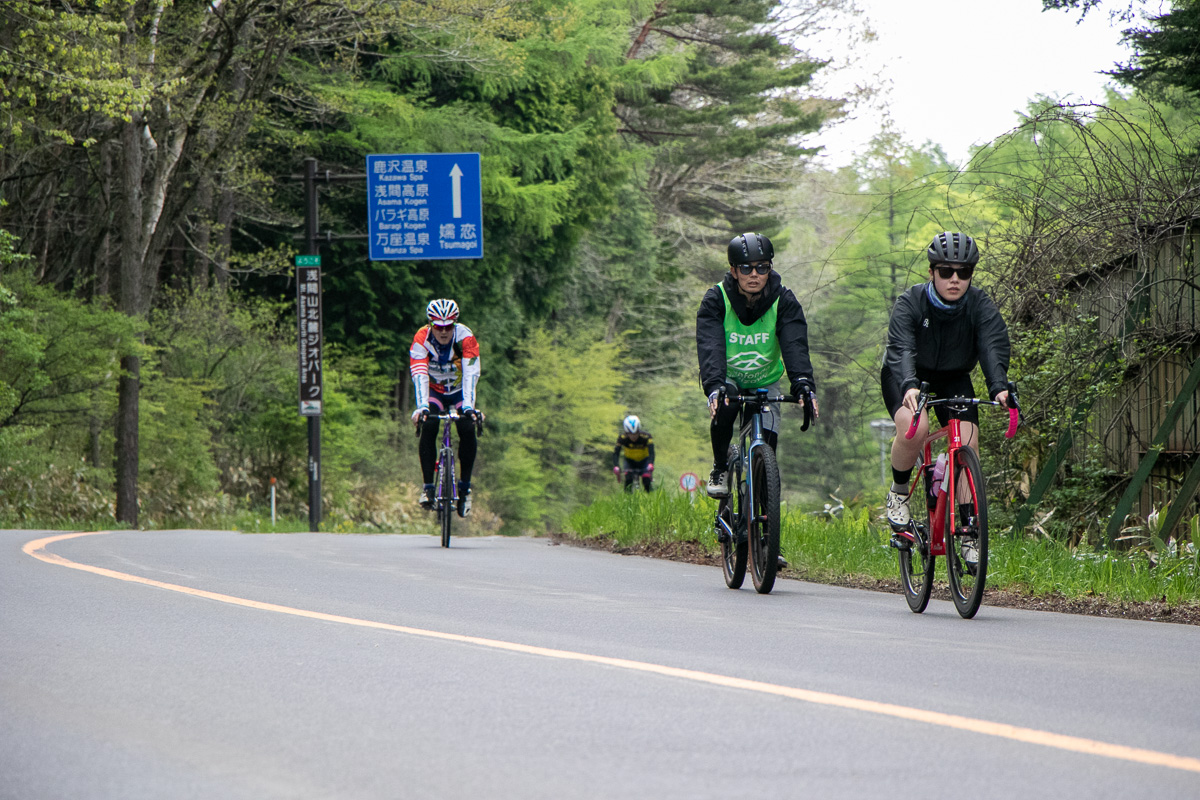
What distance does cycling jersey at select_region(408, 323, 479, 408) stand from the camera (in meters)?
13.6

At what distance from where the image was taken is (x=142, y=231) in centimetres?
2641

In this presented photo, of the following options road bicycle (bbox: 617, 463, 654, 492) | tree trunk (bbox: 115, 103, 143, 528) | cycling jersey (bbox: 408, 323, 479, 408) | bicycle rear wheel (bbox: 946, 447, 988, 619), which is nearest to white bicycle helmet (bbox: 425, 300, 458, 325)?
cycling jersey (bbox: 408, 323, 479, 408)

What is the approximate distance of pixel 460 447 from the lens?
1417 centimetres

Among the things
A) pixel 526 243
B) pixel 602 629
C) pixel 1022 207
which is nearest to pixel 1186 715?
pixel 602 629

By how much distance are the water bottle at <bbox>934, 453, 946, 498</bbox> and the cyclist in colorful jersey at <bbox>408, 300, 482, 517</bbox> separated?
641cm

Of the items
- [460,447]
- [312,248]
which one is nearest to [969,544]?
Result: [460,447]

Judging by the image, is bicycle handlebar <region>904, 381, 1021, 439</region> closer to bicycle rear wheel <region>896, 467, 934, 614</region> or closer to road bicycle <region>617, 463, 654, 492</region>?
bicycle rear wheel <region>896, 467, 934, 614</region>

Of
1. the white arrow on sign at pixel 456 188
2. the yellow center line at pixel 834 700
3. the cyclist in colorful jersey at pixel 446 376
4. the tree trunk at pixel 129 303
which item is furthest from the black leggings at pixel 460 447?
the white arrow on sign at pixel 456 188

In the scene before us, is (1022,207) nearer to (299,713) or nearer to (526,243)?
(299,713)

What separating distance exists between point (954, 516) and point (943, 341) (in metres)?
1.02

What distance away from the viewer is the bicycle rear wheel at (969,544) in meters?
7.39

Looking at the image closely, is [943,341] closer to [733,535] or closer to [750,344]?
[750,344]

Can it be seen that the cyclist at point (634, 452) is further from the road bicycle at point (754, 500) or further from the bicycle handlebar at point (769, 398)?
the bicycle handlebar at point (769, 398)

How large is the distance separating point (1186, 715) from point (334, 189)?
3102 cm
